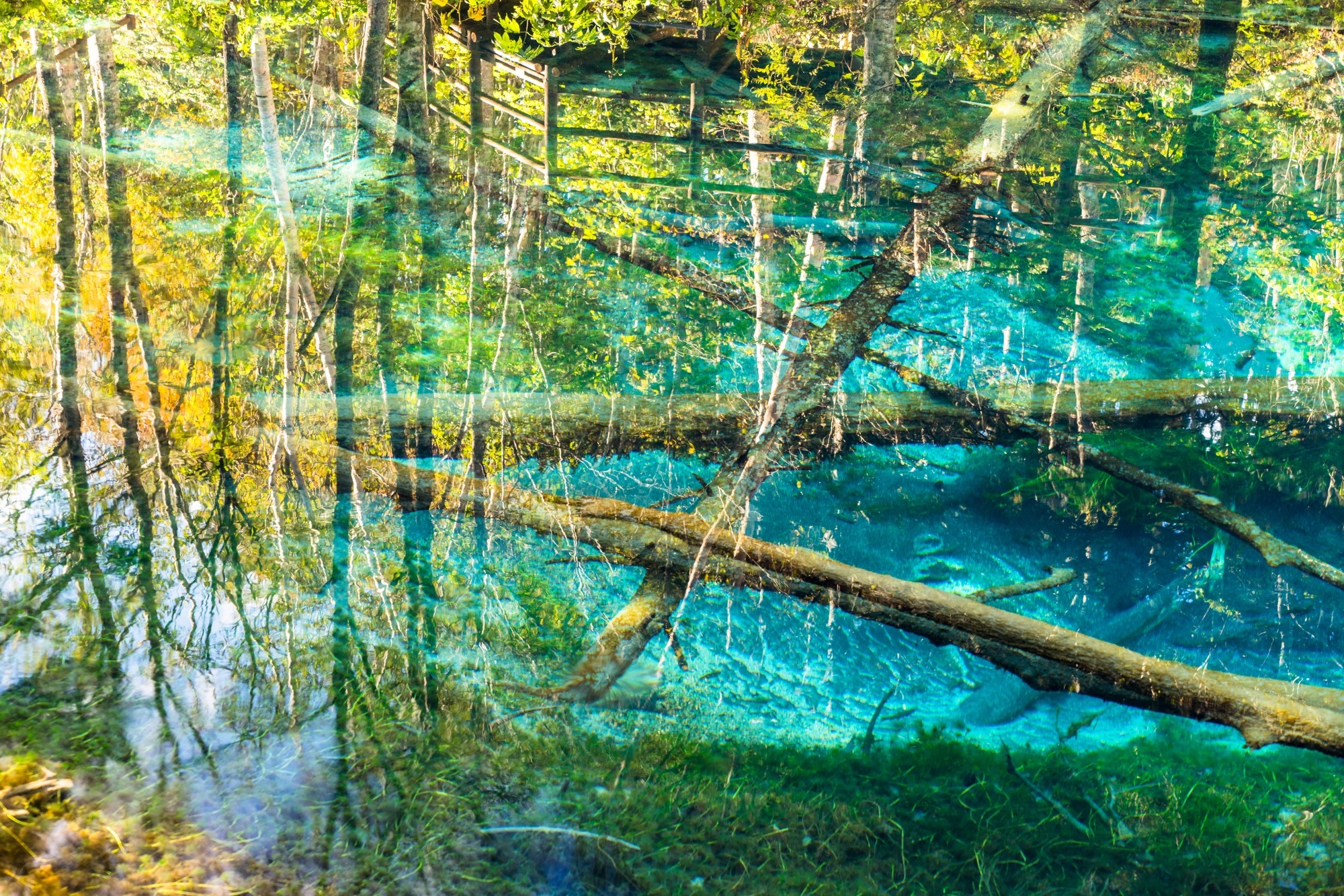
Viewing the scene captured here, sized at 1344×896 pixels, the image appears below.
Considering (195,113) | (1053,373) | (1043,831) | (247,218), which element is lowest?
(1043,831)

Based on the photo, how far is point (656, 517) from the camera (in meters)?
2.71

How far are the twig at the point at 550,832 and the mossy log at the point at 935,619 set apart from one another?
37 centimetres

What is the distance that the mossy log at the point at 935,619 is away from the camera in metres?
2.18

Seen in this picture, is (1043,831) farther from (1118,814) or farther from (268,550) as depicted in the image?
(268,550)

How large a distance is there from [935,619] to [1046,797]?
539 mm

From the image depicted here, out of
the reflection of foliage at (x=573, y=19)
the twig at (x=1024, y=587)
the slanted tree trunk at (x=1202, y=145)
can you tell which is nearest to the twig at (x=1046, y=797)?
the twig at (x=1024, y=587)

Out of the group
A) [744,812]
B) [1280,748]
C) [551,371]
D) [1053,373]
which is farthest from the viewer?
[1053,373]

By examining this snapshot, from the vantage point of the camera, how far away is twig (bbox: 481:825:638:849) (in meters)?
1.81

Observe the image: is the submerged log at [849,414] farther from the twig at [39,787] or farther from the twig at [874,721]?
the twig at [39,787]

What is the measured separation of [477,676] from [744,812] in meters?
0.70

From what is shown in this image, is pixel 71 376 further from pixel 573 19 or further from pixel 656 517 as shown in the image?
pixel 573 19

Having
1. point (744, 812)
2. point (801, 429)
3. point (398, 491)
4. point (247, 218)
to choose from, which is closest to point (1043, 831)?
point (744, 812)

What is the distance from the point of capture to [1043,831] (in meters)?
1.92

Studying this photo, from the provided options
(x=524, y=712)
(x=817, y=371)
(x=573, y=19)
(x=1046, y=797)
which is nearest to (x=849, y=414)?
(x=817, y=371)
